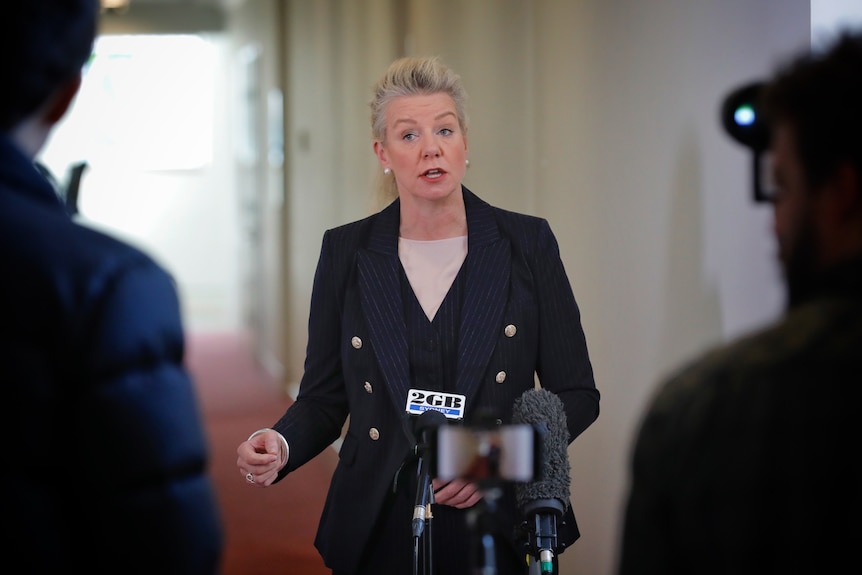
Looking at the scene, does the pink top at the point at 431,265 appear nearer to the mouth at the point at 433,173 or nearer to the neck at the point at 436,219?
the neck at the point at 436,219

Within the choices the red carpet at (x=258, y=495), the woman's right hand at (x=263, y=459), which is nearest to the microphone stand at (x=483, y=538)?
the woman's right hand at (x=263, y=459)

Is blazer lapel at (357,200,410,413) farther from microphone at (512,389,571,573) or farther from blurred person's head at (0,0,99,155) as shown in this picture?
blurred person's head at (0,0,99,155)

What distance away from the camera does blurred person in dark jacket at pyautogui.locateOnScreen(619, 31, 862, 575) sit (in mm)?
922

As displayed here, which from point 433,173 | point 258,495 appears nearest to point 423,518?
point 433,173

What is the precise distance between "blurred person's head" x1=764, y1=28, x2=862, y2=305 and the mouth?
0.96 meters

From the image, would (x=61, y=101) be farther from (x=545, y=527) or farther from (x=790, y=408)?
(x=545, y=527)

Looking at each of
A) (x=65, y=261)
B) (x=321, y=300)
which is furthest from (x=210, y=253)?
(x=65, y=261)

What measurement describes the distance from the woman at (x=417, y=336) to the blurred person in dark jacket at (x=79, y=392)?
2.71 feet

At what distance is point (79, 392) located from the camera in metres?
1.03

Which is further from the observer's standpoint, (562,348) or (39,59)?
(562,348)

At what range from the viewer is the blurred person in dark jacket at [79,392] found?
1020 millimetres

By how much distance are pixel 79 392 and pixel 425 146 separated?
40.0 inches

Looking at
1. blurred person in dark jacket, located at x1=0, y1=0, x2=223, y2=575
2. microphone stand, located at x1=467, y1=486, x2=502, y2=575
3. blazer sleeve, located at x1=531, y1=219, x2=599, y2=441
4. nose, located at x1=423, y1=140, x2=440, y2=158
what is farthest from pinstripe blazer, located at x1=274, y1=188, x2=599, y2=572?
blurred person in dark jacket, located at x1=0, y1=0, x2=223, y2=575

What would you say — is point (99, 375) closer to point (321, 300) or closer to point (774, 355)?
point (774, 355)
